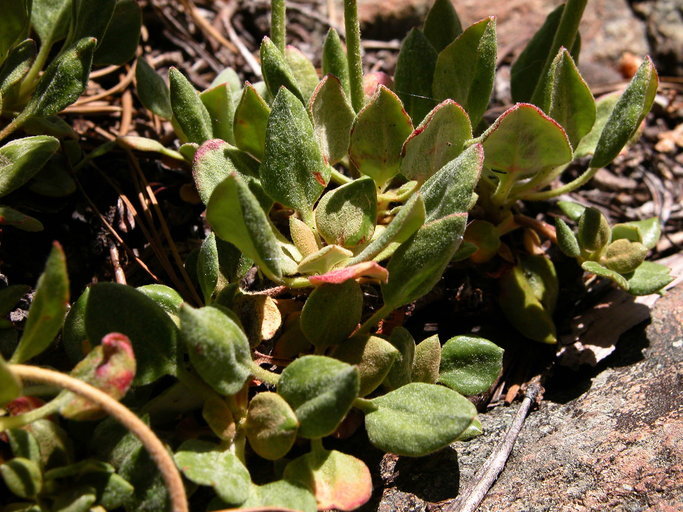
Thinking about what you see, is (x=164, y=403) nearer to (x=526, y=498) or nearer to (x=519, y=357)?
(x=526, y=498)

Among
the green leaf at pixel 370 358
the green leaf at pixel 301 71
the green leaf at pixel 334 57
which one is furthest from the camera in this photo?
the green leaf at pixel 301 71

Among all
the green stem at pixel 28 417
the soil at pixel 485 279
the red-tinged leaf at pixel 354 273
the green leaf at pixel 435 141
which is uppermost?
the green leaf at pixel 435 141

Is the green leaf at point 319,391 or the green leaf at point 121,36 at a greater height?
the green leaf at point 121,36

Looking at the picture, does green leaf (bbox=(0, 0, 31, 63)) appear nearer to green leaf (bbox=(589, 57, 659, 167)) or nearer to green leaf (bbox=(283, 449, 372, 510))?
green leaf (bbox=(283, 449, 372, 510))

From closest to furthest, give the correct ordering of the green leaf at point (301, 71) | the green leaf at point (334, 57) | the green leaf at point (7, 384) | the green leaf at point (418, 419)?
the green leaf at point (7, 384) < the green leaf at point (418, 419) < the green leaf at point (334, 57) < the green leaf at point (301, 71)

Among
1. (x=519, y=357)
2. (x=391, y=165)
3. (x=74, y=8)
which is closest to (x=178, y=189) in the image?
(x=74, y=8)

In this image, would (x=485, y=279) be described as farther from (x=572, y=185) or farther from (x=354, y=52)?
(x=354, y=52)

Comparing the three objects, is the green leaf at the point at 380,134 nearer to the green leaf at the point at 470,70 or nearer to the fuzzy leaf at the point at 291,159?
the fuzzy leaf at the point at 291,159

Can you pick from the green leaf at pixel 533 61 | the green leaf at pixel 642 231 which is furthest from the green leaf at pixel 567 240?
the green leaf at pixel 533 61
